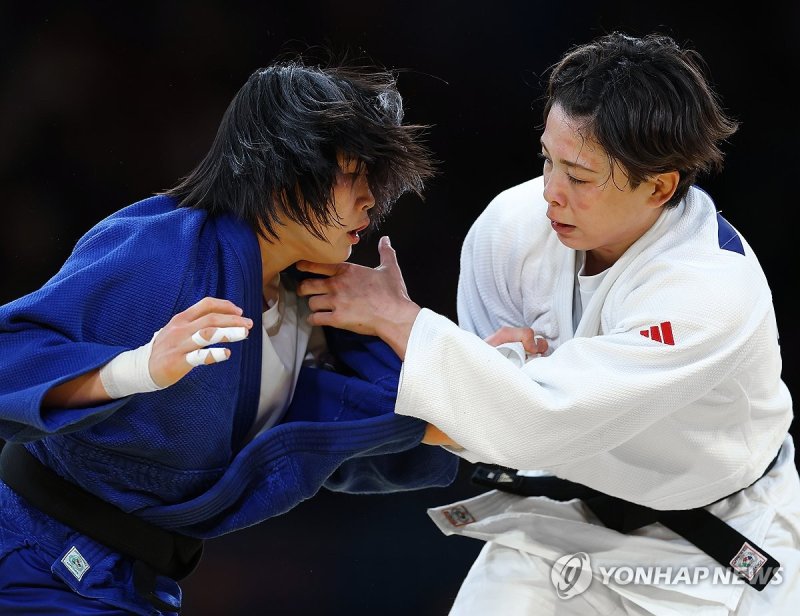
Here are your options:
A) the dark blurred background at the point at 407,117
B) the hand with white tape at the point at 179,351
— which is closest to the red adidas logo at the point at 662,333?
the hand with white tape at the point at 179,351

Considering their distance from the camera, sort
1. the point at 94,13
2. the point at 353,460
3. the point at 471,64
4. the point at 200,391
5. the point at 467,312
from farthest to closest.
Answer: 1. the point at 471,64
2. the point at 94,13
3. the point at 467,312
4. the point at 353,460
5. the point at 200,391

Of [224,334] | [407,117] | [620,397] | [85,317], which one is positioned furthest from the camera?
[407,117]

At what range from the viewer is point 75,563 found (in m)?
2.03

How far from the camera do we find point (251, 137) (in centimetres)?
207

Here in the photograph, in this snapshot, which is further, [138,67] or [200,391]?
[138,67]

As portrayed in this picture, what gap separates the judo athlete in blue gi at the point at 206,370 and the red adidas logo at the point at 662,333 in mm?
513

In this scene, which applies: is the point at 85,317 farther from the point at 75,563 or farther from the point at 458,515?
the point at 458,515

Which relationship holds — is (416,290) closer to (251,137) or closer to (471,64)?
(471,64)

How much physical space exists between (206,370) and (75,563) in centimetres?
45

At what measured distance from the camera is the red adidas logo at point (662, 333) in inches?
84.0

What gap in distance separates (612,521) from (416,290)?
1233mm

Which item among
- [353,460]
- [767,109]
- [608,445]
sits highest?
[767,109]

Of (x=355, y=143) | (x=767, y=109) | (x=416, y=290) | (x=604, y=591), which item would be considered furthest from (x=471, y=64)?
(x=604, y=591)

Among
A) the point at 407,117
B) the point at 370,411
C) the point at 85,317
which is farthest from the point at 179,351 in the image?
the point at 407,117
